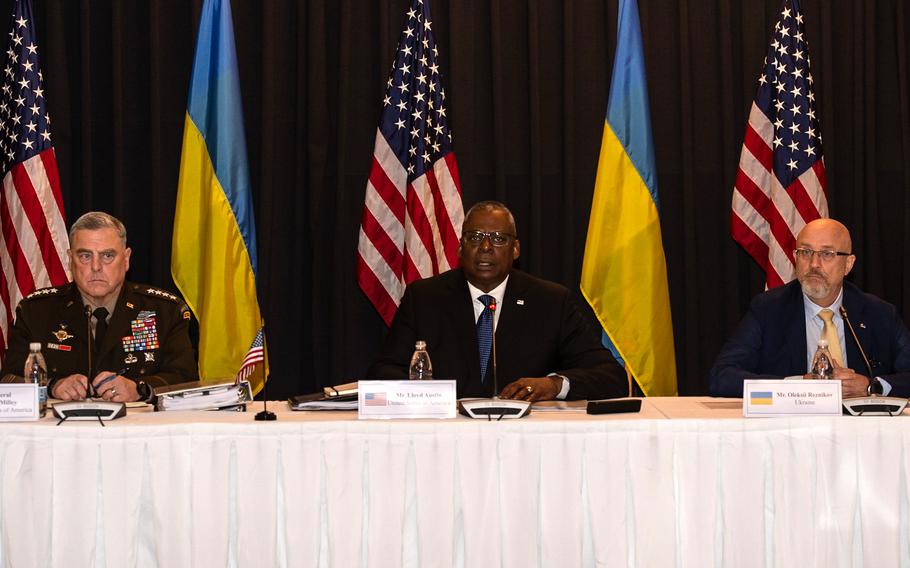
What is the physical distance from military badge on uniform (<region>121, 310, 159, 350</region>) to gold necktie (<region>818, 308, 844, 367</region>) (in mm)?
2588

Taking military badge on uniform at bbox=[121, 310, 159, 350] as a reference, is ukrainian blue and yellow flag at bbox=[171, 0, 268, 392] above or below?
above

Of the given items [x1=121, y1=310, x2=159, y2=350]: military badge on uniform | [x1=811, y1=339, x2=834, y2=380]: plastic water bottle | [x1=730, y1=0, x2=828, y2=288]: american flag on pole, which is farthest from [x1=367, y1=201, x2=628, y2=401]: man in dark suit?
[x1=730, y1=0, x2=828, y2=288]: american flag on pole

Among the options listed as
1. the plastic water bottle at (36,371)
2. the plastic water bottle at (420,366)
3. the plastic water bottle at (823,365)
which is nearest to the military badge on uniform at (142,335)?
the plastic water bottle at (36,371)

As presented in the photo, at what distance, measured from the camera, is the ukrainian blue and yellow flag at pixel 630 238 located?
17.9 feet

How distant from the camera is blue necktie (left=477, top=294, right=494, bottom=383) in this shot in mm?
3949

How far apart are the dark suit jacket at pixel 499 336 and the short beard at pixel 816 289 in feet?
2.59

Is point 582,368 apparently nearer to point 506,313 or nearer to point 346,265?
point 506,313

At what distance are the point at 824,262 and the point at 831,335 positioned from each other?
283mm

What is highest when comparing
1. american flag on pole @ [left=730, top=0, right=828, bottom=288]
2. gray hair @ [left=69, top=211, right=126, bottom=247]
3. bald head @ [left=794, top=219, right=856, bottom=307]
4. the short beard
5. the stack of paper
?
american flag on pole @ [left=730, top=0, right=828, bottom=288]

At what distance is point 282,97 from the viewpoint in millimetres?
6055

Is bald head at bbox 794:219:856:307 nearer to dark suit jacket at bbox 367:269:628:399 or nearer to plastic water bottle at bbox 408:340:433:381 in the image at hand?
dark suit jacket at bbox 367:269:628:399

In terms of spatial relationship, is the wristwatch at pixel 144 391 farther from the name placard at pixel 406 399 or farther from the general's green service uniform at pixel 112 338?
the name placard at pixel 406 399

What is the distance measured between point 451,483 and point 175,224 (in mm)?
3215

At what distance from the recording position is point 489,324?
4012 millimetres
